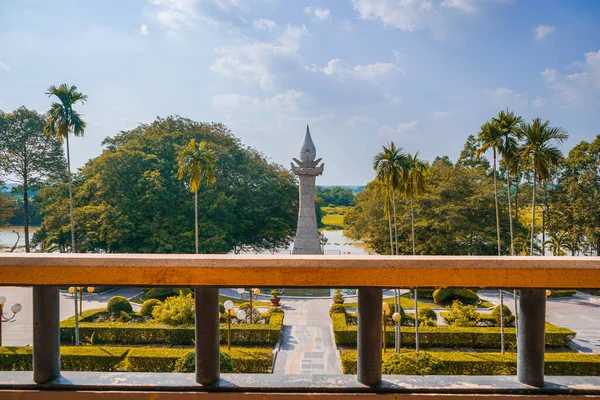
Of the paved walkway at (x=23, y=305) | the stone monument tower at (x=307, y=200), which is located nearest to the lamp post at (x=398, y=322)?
the paved walkway at (x=23, y=305)

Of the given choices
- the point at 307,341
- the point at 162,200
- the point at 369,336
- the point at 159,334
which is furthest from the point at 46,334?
the point at 162,200

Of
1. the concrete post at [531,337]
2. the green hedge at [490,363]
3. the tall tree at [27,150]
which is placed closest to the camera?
the concrete post at [531,337]

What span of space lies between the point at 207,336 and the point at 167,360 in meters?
11.4

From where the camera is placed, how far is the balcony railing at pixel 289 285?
169 cm

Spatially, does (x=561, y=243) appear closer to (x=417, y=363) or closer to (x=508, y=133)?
(x=508, y=133)

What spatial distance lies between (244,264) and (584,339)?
70.5 feet

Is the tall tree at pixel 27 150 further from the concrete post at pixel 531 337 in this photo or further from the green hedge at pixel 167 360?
the concrete post at pixel 531 337

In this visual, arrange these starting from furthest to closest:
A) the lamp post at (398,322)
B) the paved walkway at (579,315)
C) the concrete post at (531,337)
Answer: the paved walkway at (579,315)
the lamp post at (398,322)
the concrete post at (531,337)

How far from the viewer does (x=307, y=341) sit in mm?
16812

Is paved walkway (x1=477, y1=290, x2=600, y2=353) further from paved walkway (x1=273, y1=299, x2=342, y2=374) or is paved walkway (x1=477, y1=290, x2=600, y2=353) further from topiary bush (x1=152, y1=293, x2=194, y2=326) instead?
topiary bush (x1=152, y1=293, x2=194, y2=326)

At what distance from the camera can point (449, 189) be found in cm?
3183

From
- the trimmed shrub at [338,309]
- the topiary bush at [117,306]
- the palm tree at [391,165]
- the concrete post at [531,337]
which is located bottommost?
the trimmed shrub at [338,309]

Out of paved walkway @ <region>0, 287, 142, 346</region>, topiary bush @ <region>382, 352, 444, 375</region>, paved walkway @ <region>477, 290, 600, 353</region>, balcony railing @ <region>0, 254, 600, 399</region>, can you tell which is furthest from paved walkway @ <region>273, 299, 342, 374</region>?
balcony railing @ <region>0, 254, 600, 399</region>

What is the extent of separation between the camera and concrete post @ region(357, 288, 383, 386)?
1808mm
